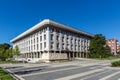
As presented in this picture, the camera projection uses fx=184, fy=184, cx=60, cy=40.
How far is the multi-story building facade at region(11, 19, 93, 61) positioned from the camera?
204 ft

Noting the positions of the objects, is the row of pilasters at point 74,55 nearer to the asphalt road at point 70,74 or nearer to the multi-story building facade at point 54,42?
the multi-story building facade at point 54,42

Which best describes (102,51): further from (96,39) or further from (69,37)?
(69,37)

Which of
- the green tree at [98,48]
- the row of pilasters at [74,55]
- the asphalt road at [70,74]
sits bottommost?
the asphalt road at [70,74]

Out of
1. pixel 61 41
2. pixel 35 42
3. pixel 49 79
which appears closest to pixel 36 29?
pixel 35 42

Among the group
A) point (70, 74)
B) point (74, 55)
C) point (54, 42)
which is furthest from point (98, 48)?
point (70, 74)

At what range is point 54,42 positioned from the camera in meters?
63.5

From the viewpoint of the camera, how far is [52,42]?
6325 cm

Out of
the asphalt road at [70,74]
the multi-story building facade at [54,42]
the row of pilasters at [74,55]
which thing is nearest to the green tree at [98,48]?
the row of pilasters at [74,55]

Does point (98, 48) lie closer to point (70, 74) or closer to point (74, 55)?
point (74, 55)

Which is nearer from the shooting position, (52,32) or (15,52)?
(52,32)

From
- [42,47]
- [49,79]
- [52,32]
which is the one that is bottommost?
[49,79]

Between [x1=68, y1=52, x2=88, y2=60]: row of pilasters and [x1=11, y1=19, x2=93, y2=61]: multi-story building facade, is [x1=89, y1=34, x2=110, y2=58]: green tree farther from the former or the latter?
[x1=11, y1=19, x2=93, y2=61]: multi-story building facade

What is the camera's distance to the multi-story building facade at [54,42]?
62.2 meters

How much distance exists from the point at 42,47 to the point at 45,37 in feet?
13.3
